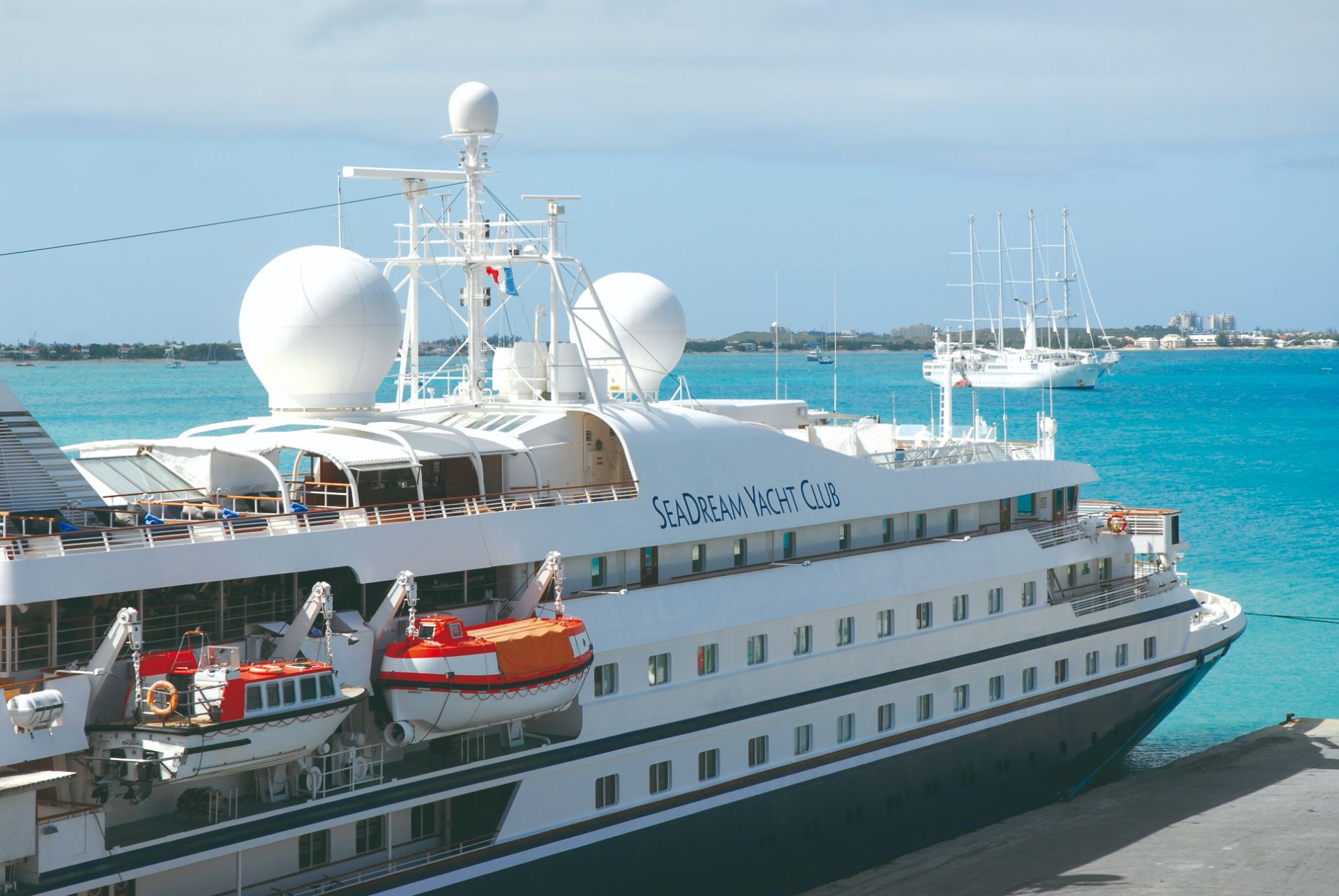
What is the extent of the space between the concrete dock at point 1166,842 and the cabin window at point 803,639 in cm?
451

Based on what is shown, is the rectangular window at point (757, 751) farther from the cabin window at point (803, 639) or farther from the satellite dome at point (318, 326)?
the satellite dome at point (318, 326)

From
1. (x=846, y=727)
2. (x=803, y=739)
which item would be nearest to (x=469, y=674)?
(x=803, y=739)

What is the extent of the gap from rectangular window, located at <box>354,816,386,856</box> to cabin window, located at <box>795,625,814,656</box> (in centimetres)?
842

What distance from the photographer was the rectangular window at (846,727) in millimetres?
26562

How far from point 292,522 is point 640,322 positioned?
43.3 ft

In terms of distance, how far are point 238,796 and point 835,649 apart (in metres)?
11.6

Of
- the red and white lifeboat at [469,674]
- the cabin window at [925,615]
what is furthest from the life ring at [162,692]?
the cabin window at [925,615]

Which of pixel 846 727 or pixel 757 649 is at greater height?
pixel 757 649

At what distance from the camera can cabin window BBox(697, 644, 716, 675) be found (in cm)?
2423

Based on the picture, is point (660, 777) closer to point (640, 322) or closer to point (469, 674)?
point (469, 674)

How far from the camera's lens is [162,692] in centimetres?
1694

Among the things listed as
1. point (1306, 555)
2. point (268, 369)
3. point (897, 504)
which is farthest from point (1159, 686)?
point (1306, 555)

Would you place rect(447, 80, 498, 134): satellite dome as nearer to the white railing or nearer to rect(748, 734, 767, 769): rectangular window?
the white railing

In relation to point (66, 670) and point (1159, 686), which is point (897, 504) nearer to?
point (1159, 686)
